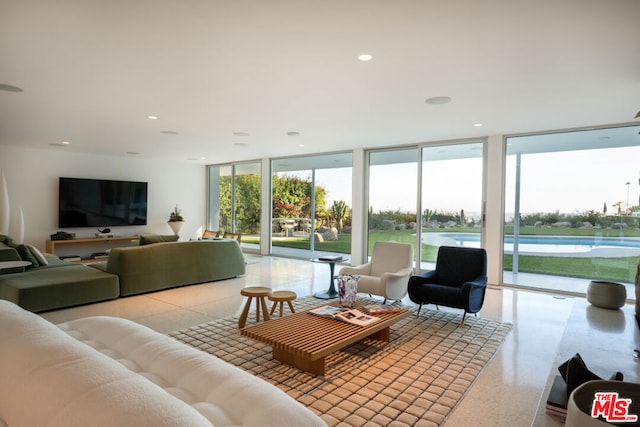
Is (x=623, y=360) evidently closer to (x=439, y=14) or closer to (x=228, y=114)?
(x=439, y=14)

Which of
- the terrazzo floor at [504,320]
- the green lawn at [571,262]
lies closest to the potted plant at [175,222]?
the terrazzo floor at [504,320]

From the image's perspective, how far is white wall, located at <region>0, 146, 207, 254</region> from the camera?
8211mm

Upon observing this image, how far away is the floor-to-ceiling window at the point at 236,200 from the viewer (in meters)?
10.3

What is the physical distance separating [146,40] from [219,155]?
6.63 metres

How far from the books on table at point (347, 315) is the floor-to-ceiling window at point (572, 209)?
4169 mm

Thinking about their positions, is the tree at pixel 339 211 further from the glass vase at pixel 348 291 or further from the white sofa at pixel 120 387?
the white sofa at pixel 120 387

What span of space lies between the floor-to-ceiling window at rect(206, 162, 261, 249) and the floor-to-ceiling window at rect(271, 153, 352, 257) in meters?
0.69

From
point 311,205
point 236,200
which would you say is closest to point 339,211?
point 311,205

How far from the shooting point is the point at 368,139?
6980mm

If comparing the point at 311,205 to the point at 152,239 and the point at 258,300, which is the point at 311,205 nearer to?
the point at 152,239

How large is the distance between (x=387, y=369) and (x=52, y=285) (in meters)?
4.10

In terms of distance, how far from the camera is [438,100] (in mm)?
4348

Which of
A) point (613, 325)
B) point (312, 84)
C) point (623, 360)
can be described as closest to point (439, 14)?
point (312, 84)

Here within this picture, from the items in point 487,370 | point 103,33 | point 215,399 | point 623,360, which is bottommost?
point 487,370
